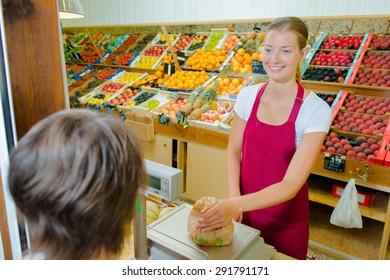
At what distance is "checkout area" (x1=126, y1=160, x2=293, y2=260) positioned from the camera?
2.50 ft

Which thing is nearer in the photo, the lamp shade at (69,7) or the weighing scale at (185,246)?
the weighing scale at (185,246)

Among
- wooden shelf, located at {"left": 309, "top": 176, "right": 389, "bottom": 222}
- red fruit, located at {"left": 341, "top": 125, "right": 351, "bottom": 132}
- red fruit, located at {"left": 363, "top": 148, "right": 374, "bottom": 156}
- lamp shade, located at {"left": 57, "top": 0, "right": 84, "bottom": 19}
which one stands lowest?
wooden shelf, located at {"left": 309, "top": 176, "right": 389, "bottom": 222}

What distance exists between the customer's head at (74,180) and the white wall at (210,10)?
2.38 metres

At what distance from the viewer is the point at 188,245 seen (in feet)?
3.28

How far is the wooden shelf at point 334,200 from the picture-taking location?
259 centimetres

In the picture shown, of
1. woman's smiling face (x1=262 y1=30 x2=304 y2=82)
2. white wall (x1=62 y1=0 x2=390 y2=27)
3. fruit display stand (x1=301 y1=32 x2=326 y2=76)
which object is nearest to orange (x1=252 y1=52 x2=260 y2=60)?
fruit display stand (x1=301 y1=32 x2=326 y2=76)

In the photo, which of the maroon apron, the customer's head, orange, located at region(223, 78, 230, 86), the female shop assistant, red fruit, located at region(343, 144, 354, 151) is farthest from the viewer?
orange, located at region(223, 78, 230, 86)

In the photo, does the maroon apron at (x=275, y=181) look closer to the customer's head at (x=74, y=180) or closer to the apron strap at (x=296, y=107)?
the apron strap at (x=296, y=107)

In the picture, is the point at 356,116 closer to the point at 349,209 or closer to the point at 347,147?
the point at 347,147

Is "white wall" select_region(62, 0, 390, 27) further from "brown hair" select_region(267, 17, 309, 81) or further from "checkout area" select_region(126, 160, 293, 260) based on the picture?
"checkout area" select_region(126, 160, 293, 260)

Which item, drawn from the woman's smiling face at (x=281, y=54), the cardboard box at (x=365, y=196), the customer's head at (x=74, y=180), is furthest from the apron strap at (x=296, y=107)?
the cardboard box at (x=365, y=196)

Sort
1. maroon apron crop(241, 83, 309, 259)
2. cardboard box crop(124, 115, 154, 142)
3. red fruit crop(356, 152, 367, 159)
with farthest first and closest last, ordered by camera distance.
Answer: cardboard box crop(124, 115, 154, 142)
red fruit crop(356, 152, 367, 159)
maroon apron crop(241, 83, 309, 259)

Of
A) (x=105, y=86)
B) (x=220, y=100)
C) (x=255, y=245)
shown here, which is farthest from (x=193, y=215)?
(x=105, y=86)

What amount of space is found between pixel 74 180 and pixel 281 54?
1191mm
